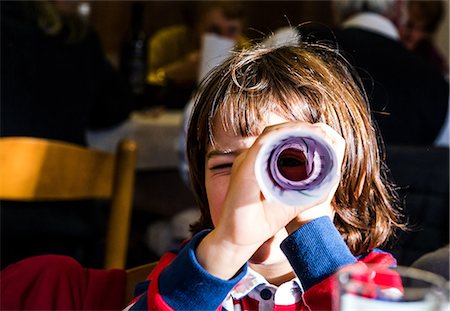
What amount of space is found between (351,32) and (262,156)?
1.58m

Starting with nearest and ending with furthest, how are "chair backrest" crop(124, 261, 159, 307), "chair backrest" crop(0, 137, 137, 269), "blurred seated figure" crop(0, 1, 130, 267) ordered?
"chair backrest" crop(124, 261, 159, 307) → "chair backrest" crop(0, 137, 137, 269) → "blurred seated figure" crop(0, 1, 130, 267)

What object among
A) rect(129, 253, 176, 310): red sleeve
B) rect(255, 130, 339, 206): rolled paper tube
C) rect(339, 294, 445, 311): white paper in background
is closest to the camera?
rect(339, 294, 445, 311): white paper in background

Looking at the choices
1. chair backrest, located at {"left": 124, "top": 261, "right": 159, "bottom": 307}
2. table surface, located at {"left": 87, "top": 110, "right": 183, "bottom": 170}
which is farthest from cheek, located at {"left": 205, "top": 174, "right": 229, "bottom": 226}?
table surface, located at {"left": 87, "top": 110, "right": 183, "bottom": 170}


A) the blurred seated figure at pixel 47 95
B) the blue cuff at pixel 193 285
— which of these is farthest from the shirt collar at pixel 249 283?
the blurred seated figure at pixel 47 95

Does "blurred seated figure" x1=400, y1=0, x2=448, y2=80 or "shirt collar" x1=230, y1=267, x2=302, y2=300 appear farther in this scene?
"blurred seated figure" x1=400, y1=0, x2=448, y2=80

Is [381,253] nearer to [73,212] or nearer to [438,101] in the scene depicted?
[438,101]

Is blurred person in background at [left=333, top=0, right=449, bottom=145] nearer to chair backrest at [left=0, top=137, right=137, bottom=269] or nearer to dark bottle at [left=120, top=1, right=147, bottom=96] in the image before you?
chair backrest at [left=0, top=137, right=137, bottom=269]

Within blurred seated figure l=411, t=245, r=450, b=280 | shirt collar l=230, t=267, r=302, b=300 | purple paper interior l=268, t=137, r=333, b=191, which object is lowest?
blurred seated figure l=411, t=245, r=450, b=280

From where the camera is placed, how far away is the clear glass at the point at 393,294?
1.96 feet

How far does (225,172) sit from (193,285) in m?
0.16

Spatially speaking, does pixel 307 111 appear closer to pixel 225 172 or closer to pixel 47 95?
pixel 225 172

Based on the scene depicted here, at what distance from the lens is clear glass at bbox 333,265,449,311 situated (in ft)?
1.96

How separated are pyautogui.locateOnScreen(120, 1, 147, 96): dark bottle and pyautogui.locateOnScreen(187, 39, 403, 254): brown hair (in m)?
2.31

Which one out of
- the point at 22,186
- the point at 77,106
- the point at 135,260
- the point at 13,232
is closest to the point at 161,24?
the point at 135,260
